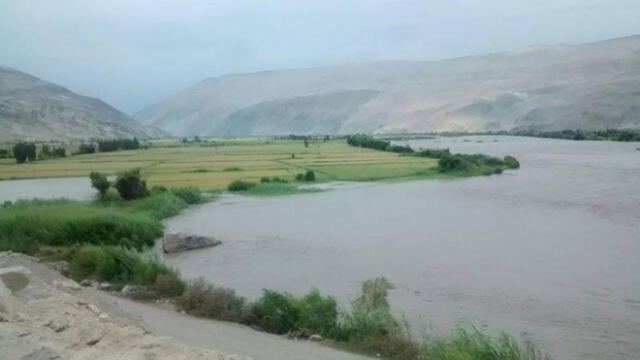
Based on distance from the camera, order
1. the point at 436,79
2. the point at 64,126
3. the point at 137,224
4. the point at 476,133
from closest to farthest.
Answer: the point at 137,224, the point at 64,126, the point at 476,133, the point at 436,79

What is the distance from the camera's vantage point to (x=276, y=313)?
12609 mm

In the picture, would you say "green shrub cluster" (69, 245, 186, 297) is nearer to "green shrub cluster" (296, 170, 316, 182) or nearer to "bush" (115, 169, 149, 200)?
"bush" (115, 169, 149, 200)

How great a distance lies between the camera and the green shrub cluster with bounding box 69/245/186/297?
1496 centimetres

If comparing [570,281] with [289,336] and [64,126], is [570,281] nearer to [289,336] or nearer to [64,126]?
[289,336]

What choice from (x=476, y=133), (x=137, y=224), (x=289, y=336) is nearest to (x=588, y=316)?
(x=289, y=336)

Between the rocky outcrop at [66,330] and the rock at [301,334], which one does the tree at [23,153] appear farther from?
the rock at [301,334]

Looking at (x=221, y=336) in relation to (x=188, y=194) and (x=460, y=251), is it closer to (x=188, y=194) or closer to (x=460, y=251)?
(x=460, y=251)

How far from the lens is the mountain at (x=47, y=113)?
313ft

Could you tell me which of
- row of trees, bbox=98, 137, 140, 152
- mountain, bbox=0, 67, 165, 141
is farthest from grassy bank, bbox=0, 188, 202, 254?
mountain, bbox=0, 67, 165, 141

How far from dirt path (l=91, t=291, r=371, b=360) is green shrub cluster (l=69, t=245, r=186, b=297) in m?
0.96

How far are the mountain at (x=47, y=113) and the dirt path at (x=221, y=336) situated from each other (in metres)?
80.0

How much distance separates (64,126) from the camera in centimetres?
10506

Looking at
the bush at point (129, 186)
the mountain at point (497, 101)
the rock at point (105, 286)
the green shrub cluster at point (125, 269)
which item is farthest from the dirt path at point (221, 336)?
the mountain at point (497, 101)

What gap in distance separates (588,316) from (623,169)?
32014 millimetres
